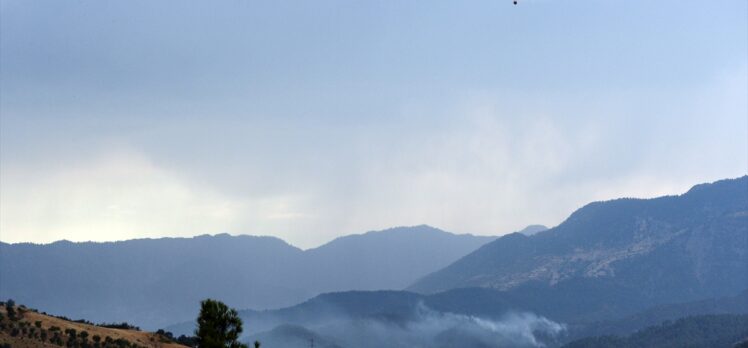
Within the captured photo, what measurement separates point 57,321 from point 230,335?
111ft

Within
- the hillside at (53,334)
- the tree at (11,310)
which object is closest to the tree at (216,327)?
the hillside at (53,334)

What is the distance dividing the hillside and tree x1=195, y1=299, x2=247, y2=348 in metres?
21.1

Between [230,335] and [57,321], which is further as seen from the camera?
[57,321]

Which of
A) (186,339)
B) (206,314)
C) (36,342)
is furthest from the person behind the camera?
(186,339)

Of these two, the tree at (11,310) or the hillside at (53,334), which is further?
the tree at (11,310)

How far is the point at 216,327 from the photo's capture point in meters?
101

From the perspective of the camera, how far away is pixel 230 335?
332ft

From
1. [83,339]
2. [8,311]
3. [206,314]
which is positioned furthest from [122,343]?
[206,314]

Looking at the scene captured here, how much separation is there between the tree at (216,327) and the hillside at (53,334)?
21.1 m

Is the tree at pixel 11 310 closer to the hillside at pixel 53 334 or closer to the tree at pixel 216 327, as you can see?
the hillside at pixel 53 334

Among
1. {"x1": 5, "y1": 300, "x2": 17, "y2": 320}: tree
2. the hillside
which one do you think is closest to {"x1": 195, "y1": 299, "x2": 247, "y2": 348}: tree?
the hillside

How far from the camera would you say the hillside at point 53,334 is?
110438 millimetres

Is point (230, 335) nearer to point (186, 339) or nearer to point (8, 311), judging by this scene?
point (8, 311)

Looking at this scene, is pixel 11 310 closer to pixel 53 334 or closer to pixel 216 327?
pixel 53 334
